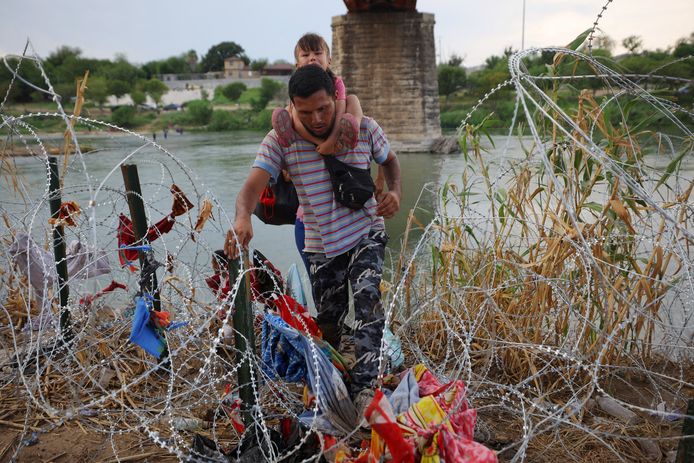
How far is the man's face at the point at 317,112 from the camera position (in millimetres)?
2432

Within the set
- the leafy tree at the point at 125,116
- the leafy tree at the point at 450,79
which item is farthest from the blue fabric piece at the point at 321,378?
the leafy tree at the point at 450,79

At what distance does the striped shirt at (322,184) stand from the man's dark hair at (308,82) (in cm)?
23

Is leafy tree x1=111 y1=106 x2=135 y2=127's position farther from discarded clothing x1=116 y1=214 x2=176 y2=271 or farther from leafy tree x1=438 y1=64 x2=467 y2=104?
discarded clothing x1=116 y1=214 x2=176 y2=271

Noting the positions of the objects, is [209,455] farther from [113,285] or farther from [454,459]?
[113,285]

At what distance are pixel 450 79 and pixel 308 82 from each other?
47538mm

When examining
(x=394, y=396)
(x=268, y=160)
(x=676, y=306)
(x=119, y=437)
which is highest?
(x=268, y=160)

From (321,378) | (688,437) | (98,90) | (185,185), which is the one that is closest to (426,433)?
(321,378)

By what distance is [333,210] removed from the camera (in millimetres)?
2637

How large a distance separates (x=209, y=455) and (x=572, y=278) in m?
2.04

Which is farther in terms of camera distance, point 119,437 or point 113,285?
point 113,285

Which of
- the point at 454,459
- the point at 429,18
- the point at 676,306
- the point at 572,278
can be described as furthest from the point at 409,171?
the point at 454,459

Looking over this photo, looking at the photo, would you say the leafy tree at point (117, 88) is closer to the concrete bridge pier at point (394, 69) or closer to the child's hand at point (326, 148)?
the concrete bridge pier at point (394, 69)

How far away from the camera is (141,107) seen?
190 feet

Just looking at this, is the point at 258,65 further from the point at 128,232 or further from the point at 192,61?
the point at 128,232
